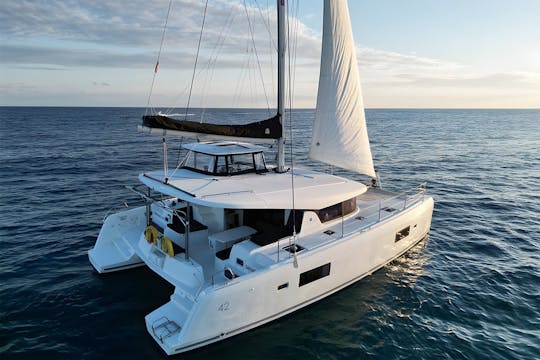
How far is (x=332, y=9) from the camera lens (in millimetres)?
11195

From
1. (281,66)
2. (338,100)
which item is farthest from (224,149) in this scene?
(338,100)

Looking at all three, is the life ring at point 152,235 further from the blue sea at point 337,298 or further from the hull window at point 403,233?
the hull window at point 403,233

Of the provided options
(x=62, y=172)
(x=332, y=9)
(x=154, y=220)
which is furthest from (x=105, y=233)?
(x=62, y=172)

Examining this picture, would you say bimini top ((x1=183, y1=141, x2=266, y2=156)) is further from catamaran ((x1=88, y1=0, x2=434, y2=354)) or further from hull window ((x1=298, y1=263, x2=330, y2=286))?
hull window ((x1=298, y1=263, x2=330, y2=286))

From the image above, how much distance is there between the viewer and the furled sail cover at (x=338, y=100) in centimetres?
1130

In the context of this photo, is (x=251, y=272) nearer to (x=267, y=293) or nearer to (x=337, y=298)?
(x=267, y=293)

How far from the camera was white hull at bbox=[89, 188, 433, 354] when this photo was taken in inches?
280

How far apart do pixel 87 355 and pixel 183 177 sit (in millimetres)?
4913

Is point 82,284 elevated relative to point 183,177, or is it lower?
lower

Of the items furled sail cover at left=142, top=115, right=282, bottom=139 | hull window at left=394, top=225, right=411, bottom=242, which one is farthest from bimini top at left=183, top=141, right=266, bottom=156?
hull window at left=394, top=225, right=411, bottom=242

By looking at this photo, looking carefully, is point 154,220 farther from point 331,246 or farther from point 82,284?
point 331,246

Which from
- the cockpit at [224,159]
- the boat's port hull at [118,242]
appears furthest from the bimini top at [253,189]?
the boat's port hull at [118,242]

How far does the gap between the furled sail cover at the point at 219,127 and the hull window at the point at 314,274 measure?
438cm

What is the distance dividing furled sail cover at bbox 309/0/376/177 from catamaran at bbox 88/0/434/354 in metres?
0.03
